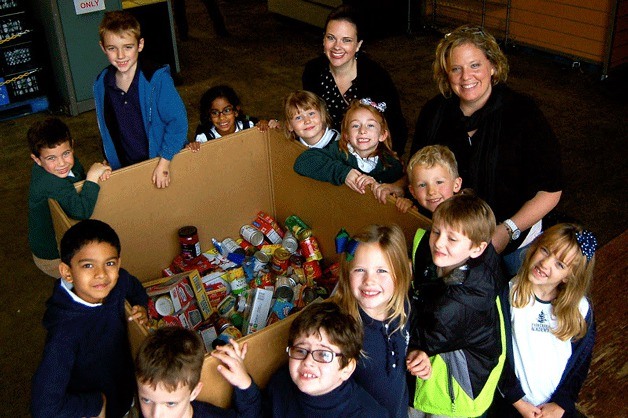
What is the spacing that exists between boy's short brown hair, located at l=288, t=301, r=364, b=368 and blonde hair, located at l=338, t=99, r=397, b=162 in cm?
118

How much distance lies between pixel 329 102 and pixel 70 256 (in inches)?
64.2

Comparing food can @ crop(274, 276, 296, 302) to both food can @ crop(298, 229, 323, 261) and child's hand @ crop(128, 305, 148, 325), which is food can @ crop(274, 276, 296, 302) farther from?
child's hand @ crop(128, 305, 148, 325)

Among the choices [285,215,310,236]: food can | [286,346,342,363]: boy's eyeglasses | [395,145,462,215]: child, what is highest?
[395,145,462,215]: child

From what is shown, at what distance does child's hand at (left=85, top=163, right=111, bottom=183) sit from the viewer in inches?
121

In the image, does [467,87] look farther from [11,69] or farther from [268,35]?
[268,35]

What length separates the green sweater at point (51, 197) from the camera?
3023 mm

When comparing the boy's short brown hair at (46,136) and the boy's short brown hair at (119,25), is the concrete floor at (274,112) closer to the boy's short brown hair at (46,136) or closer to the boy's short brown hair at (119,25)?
the boy's short brown hair at (46,136)

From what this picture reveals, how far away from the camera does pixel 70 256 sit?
238 cm

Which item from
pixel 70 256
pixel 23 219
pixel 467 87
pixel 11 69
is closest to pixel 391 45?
pixel 11 69

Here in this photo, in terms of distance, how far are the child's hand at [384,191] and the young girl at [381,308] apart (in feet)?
1.90

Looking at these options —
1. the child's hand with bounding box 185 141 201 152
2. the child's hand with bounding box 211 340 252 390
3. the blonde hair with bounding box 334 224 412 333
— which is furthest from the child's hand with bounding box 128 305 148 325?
the child's hand with bounding box 185 141 201 152

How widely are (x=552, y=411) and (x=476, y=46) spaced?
142 centimetres

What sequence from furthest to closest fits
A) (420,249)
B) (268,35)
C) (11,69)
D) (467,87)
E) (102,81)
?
1. (268,35)
2. (11,69)
3. (102,81)
4. (467,87)
5. (420,249)

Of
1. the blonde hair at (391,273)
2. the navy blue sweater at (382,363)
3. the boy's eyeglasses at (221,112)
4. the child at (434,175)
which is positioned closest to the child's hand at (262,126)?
the boy's eyeglasses at (221,112)
